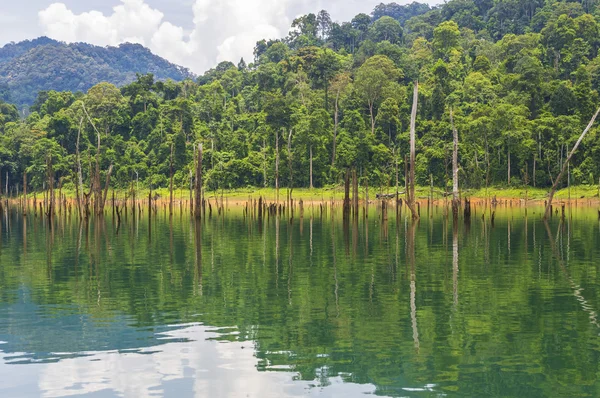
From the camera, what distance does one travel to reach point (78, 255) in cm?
3152

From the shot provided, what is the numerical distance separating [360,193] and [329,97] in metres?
32.1

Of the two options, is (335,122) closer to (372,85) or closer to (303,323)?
(372,85)

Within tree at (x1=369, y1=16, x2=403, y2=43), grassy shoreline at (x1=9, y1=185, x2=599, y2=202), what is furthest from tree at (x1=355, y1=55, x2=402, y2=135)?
tree at (x1=369, y1=16, x2=403, y2=43)

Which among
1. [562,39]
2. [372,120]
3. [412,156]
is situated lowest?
[412,156]

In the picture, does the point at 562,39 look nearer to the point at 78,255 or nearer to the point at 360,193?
the point at 360,193

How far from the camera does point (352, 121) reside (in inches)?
4274

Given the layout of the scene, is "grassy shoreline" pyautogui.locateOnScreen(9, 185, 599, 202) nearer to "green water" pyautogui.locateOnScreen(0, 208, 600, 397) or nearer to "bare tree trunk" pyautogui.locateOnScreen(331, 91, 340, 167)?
"bare tree trunk" pyautogui.locateOnScreen(331, 91, 340, 167)

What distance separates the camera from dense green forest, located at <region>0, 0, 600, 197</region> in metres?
90.4

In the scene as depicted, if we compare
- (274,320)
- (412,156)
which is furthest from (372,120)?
(274,320)

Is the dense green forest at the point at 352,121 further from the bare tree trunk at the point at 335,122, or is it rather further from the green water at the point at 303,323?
the green water at the point at 303,323

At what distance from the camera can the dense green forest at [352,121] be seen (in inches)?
3558

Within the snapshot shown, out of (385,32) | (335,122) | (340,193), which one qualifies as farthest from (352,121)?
(385,32)

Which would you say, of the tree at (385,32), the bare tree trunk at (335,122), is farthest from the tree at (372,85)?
the tree at (385,32)

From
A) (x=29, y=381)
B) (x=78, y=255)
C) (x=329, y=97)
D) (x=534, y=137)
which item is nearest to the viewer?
(x=29, y=381)
